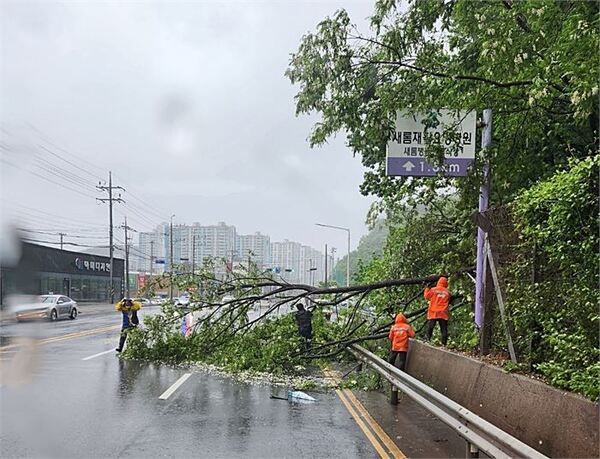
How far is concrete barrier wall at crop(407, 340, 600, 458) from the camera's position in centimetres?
616

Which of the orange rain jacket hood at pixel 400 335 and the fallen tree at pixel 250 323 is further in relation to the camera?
the fallen tree at pixel 250 323

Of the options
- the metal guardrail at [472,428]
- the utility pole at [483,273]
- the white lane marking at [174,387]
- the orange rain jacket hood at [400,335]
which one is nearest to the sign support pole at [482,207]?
the utility pole at [483,273]

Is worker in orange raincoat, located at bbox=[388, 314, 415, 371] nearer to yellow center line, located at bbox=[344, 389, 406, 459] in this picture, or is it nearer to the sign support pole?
yellow center line, located at bbox=[344, 389, 406, 459]

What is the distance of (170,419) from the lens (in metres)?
9.09

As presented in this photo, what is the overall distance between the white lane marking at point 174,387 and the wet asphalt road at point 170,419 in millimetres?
110

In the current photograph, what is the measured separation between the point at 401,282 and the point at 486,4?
6.92 metres

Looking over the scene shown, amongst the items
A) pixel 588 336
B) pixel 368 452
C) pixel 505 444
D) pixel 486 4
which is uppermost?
pixel 486 4

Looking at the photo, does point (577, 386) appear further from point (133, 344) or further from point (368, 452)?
point (133, 344)

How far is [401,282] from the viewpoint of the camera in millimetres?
15359

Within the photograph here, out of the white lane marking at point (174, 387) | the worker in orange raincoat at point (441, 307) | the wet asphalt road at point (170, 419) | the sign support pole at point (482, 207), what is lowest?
the white lane marking at point (174, 387)

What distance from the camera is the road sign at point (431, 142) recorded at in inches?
432

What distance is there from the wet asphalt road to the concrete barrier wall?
70cm

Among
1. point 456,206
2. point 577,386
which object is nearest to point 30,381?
point 577,386

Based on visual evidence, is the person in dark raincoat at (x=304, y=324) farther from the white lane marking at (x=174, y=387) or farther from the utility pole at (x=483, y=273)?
the utility pole at (x=483, y=273)
